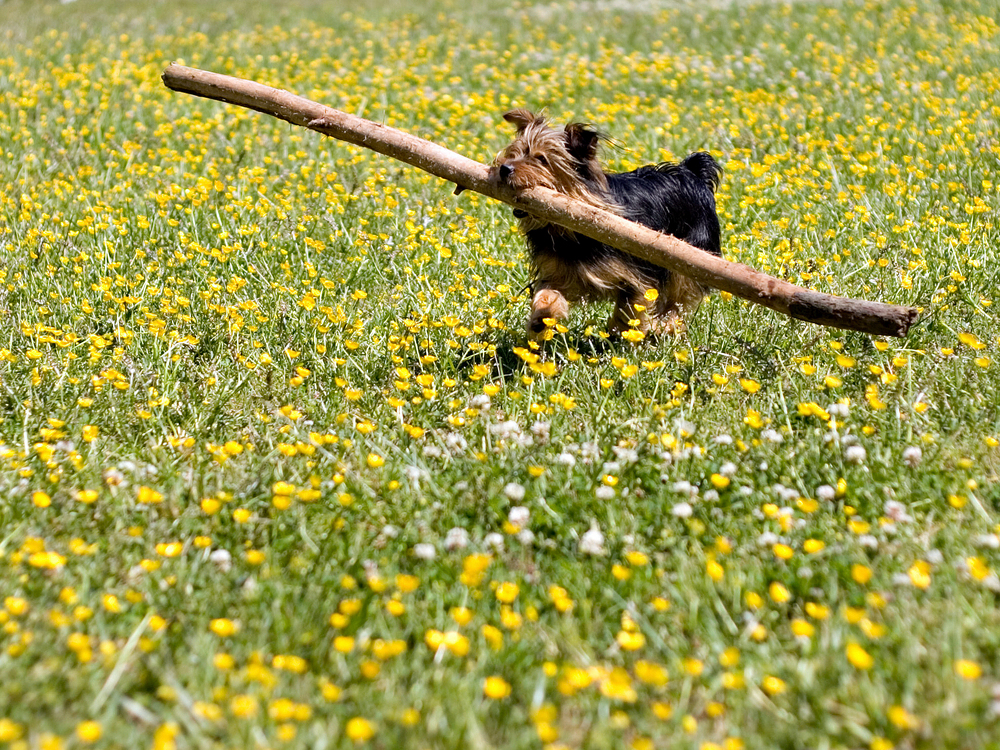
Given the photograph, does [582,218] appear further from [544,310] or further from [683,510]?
[683,510]

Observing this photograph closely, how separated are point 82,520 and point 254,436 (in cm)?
73

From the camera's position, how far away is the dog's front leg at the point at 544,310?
4.44m

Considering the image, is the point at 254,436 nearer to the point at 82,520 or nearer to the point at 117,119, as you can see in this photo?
the point at 82,520

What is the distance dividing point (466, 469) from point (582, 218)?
128 centimetres

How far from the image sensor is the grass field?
2281mm

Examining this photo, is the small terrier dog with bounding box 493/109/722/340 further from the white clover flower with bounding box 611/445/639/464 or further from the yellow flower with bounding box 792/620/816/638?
the yellow flower with bounding box 792/620/816/638

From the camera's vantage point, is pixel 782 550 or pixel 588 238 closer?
pixel 782 550

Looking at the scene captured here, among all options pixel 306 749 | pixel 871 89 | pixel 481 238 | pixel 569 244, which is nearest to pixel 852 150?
pixel 871 89

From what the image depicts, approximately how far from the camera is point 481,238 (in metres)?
5.83

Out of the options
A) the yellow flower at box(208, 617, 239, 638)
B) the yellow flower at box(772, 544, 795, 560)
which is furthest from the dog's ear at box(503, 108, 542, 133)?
the yellow flower at box(208, 617, 239, 638)

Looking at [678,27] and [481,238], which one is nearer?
[481,238]

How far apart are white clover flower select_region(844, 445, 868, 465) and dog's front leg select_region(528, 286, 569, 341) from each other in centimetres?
153

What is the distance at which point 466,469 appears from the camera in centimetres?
330

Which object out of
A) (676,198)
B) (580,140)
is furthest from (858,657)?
(676,198)
